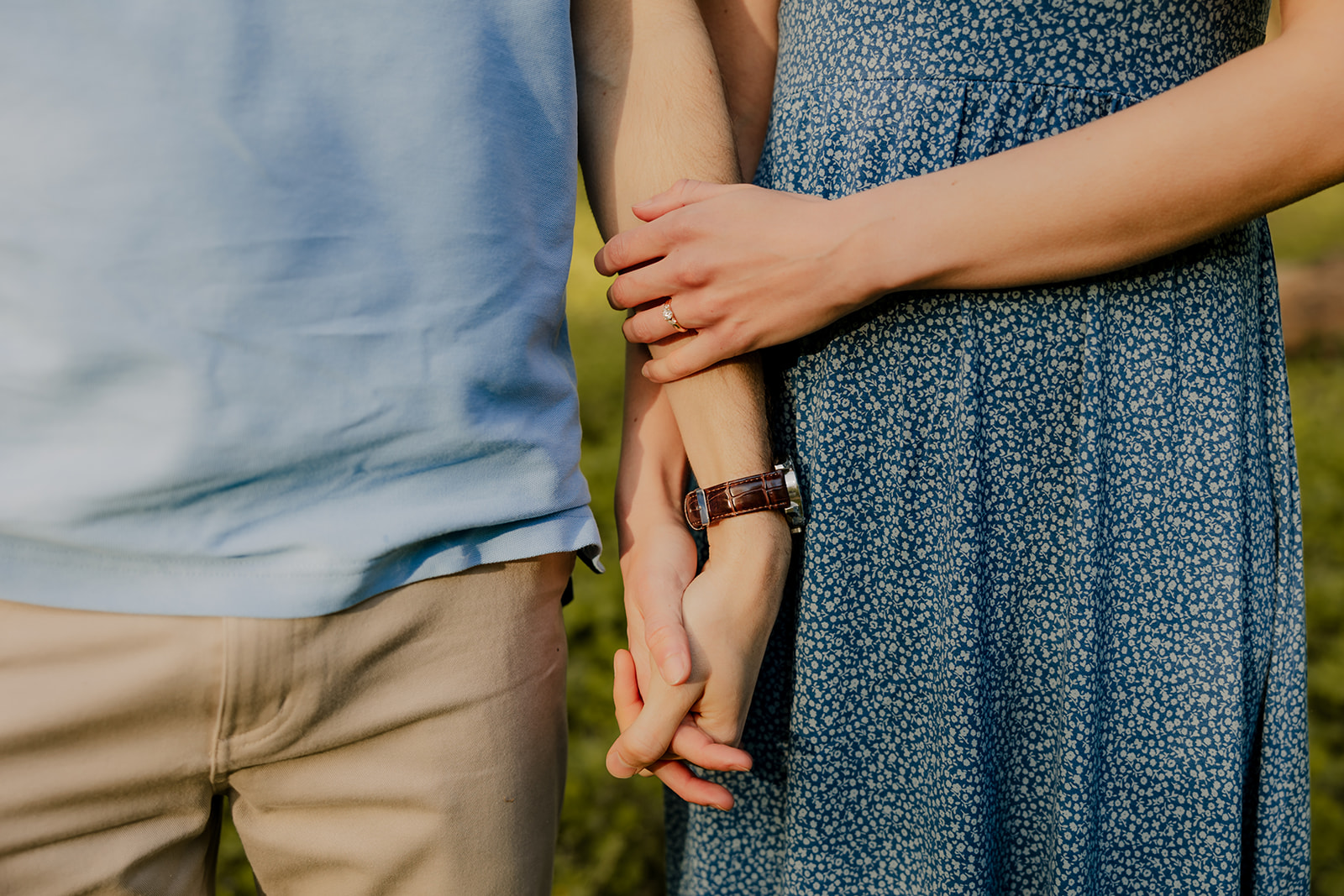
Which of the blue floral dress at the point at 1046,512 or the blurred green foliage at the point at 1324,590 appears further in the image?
the blurred green foliage at the point at 1324,590

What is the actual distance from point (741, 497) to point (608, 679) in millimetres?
2289

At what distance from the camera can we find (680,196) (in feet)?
4.00

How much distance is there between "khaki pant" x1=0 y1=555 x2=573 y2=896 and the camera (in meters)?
1.00

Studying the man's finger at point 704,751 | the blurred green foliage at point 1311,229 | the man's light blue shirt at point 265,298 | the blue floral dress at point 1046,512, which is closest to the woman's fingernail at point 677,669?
the man's finger at point 704,751

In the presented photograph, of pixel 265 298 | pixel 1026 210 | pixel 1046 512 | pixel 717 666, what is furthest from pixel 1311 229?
pixel 265 298

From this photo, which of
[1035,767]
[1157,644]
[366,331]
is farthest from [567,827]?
[366,331]

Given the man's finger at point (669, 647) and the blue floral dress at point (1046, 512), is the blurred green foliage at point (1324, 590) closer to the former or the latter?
the blue floral dress at point (1046, 512)

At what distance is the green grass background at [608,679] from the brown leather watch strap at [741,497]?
6.07 ft

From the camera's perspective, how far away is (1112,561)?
1.27 m

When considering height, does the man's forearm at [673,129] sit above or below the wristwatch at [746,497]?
above

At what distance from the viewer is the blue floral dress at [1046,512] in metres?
1.25

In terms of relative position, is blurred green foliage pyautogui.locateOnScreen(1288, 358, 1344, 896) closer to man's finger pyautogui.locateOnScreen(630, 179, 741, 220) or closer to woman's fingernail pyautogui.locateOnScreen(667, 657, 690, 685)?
woman's fingernail pyautogui.locateOnScreen(667, 657, 690, 685)

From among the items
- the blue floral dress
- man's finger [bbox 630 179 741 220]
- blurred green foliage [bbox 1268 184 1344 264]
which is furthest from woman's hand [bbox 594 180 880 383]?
blurred green foliage [bbox 1268 184 1344 264]

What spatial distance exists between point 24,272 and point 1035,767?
132cm
